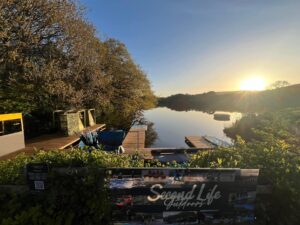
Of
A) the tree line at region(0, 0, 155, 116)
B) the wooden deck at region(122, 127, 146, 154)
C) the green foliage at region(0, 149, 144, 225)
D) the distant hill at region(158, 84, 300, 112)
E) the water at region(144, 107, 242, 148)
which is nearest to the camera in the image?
the green foliage at region(0, 149, 144, 225)

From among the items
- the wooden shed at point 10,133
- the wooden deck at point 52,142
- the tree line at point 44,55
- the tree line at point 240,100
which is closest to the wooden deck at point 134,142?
the wooden deck at point 52,142

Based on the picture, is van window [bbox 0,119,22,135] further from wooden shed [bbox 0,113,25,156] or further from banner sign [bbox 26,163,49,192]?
banner sign [bbox 26,163,49,192]

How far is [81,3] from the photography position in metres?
15.1

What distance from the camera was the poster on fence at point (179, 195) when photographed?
2.72m

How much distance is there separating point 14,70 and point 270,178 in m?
13.6

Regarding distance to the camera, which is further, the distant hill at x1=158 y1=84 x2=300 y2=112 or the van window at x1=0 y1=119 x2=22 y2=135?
the distant hill at x1=158 y1=84 x2=300 y2=112

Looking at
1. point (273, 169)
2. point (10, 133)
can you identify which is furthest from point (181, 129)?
point (273, 169)

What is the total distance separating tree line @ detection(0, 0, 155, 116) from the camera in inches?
467

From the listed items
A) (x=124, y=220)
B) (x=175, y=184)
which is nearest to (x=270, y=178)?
(x=175, y=184)

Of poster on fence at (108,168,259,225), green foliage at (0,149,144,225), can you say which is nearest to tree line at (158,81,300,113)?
poster on fence at (108,168,259,225)

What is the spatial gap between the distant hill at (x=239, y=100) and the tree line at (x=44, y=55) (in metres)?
26.1

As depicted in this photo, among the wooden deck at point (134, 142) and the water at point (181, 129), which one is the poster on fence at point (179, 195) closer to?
the wooden deck at point (134, 142)

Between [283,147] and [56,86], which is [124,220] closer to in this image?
[283,147]

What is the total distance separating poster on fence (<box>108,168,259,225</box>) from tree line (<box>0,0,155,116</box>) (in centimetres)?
1077
